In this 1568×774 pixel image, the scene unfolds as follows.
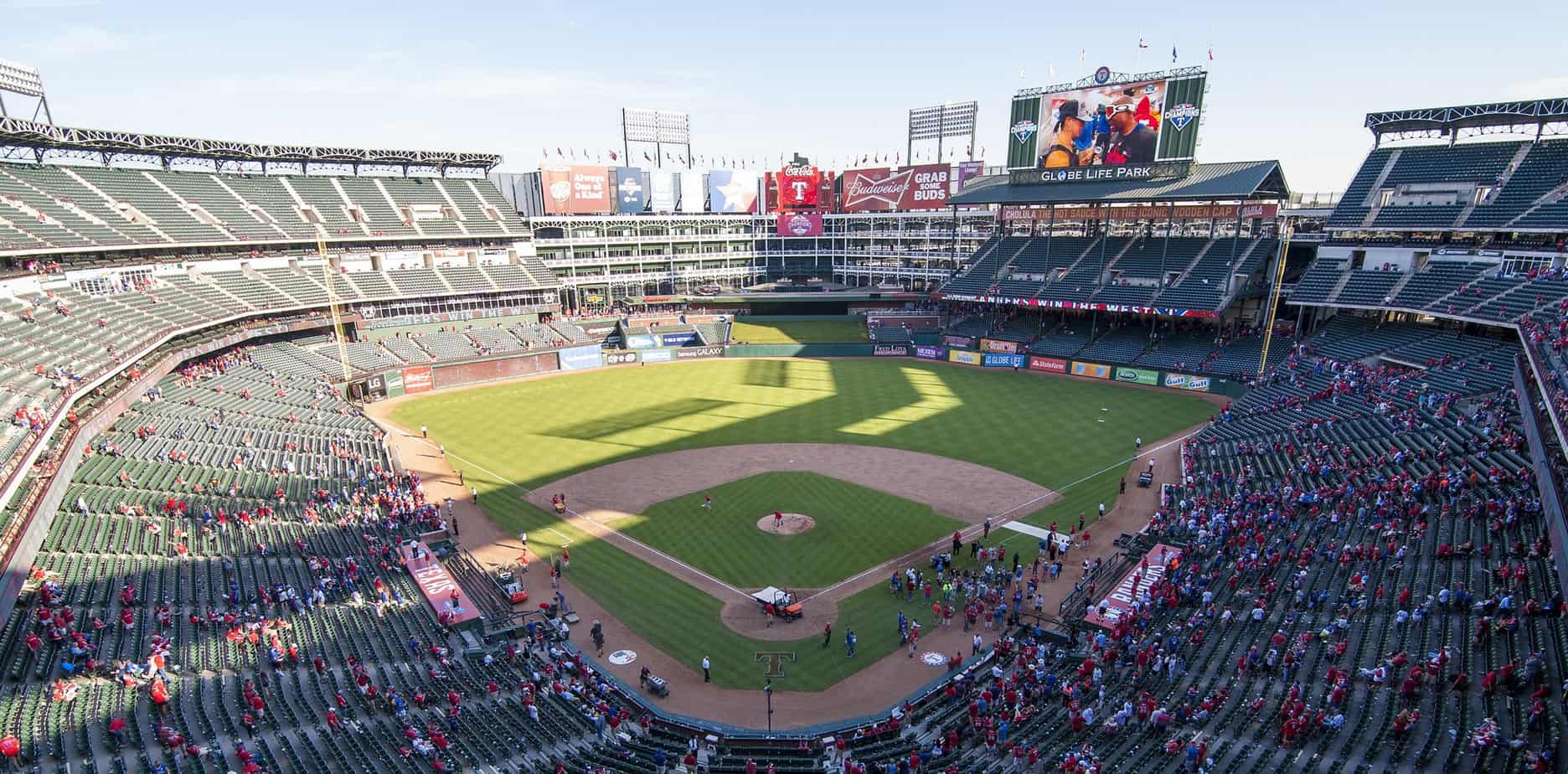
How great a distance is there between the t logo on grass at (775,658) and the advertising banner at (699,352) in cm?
4789

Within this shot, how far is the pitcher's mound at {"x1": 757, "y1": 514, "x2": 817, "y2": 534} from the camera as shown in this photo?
31.4 metres

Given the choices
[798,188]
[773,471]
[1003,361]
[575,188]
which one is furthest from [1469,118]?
[575,188]

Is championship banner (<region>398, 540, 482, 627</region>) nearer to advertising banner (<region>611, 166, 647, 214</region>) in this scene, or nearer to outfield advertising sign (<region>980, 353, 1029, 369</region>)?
outfield advertising sign (<region>980, 353, 1029, 369</region>)

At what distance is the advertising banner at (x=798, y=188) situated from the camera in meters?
85.0

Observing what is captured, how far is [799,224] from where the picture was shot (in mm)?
84688

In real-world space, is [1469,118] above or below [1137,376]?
above

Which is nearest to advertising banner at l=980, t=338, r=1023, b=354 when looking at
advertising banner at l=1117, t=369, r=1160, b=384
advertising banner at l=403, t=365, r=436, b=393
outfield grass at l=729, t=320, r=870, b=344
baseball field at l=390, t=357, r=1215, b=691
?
baseball field at l=390, t=357, r=1215, b=691

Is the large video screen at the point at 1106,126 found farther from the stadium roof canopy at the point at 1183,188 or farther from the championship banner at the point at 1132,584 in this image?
the championship banner at the point at 1132,584

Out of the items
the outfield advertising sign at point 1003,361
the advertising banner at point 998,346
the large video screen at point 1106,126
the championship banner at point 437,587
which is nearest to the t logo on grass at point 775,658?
the championship banner at point 437,587

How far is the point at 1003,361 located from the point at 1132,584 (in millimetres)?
39115

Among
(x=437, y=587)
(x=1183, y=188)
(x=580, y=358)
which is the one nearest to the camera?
(x=437, y=587)

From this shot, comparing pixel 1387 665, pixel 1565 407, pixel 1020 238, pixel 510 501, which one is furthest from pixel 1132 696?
pixel 1020 238

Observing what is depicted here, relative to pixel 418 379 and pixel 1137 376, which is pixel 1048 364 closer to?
pixel 1137 376

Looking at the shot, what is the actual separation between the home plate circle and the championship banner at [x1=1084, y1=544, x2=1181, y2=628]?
1181 cm
